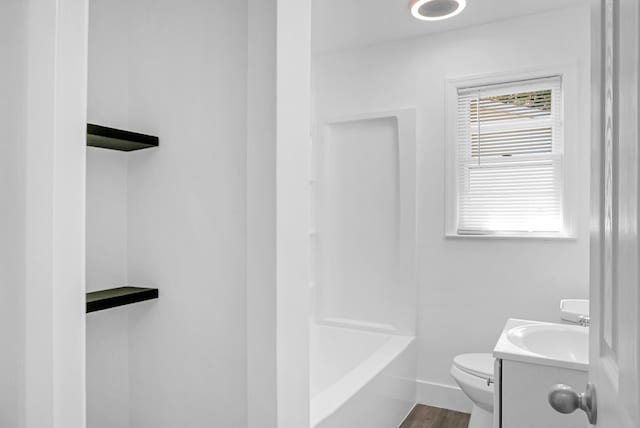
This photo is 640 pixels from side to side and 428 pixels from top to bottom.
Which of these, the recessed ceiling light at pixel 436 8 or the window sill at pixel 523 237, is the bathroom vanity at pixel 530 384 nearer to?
the window sill at pixel 523 237

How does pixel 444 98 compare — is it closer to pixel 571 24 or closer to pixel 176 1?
pixel 571 24

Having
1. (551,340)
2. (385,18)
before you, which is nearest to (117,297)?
(551,340)

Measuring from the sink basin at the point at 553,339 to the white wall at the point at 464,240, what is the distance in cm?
97

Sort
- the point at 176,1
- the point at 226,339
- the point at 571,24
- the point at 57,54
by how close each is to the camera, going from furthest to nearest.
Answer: the point at 571,24
the point at 176,1
the point at 226,339
the point at 57,54

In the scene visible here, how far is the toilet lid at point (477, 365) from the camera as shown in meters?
2.29

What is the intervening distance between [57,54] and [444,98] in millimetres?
Answer: 2498

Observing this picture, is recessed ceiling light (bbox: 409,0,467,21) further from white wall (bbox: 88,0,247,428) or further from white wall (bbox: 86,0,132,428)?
white wall (bbox: 86,0,132,428)

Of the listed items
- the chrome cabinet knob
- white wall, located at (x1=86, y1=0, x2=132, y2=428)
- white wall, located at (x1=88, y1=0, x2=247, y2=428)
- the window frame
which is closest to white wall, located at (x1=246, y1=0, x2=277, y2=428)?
white wall, located at (x1=88, y1=0, x2=247, y2=428)

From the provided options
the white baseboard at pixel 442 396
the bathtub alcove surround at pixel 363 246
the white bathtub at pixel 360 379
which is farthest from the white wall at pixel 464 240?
the white bathtub at pixel 360 379

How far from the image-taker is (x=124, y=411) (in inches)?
57.2

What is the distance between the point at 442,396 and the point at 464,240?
1.09 metres

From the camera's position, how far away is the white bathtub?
6.66ft

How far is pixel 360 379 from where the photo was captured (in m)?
2.29

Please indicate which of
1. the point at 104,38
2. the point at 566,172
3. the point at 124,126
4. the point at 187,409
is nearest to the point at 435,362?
the point at 566,172
